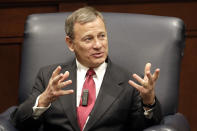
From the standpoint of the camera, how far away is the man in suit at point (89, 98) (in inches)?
65.1

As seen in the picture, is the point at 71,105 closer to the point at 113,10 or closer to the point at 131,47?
the point at 131,47

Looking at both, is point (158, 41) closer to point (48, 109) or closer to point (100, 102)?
point (100, 102)

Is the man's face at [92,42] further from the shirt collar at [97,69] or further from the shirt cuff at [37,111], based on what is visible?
the shirt cuff at [37,111]

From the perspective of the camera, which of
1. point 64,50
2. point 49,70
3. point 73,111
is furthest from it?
point 64,50

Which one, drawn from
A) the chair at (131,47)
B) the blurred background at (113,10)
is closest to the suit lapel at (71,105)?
the chair at (131,47)

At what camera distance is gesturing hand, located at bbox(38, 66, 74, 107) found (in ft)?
4.98

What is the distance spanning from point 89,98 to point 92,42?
7.7 inches

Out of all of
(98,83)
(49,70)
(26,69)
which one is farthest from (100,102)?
(26,69)

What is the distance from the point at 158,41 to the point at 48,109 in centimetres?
50

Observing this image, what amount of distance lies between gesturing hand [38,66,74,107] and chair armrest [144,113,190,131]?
296 mm

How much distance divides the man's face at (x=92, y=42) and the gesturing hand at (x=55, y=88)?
0.62 ft

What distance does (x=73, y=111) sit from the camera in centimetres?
167

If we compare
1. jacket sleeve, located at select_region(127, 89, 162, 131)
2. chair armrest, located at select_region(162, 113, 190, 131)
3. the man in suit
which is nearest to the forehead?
the man in suit

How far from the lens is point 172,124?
162cm
